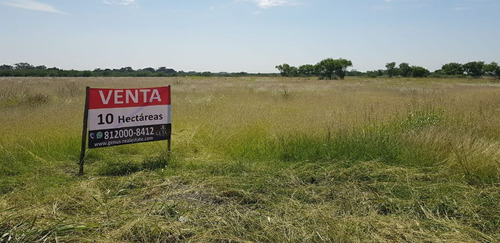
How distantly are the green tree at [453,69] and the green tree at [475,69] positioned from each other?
8.90 feet

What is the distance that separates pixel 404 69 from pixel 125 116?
290 ft

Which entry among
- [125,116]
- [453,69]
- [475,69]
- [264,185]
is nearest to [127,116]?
[125,116]

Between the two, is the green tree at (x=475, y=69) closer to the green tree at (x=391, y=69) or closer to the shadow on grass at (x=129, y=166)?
the green tree at (x=391, y=69)

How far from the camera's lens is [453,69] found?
85.3m

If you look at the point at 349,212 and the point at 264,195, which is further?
the point at 264,195

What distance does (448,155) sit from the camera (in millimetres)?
4844

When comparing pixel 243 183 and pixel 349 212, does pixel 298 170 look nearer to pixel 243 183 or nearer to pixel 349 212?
pixel 243 183

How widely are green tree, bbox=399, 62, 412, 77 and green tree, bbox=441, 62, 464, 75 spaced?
600 inches

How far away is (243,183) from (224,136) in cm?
276

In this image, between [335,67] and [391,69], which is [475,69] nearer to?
[391,69]

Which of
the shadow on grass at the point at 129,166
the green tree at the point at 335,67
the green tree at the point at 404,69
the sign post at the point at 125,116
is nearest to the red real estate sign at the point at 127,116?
the sign post at the point at 125,116

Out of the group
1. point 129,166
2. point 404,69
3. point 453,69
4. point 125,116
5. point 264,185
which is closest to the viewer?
point 264,185

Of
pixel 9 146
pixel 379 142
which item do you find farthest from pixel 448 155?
pixel 9 146

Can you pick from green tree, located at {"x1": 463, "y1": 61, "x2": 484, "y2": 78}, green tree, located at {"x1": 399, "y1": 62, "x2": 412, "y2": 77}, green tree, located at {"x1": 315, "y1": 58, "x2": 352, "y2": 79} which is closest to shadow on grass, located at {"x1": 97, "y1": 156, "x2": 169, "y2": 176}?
green tree, located at {"x1": 315, "y1": 58, "x2": 352, "y2": 79}
